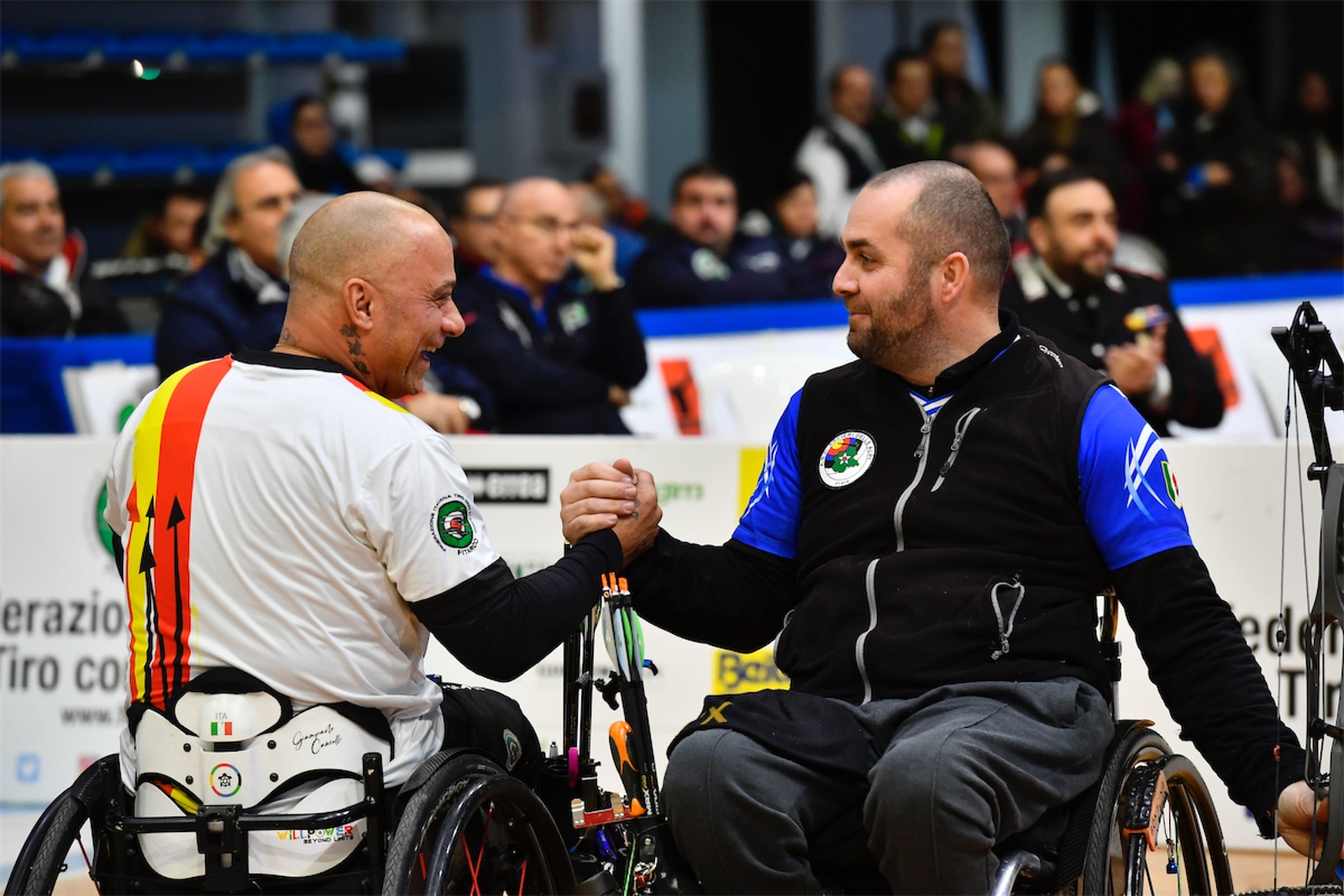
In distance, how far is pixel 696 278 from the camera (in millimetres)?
9820

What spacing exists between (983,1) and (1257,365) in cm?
1035

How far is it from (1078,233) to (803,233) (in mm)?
4247

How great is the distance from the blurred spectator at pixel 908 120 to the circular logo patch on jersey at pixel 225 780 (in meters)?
9.38

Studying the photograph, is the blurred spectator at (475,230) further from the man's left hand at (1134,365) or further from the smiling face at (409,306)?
the smiling face at (409,306)

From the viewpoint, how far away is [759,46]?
1669 centimetres

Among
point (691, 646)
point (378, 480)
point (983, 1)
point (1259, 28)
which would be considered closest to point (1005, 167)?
point (691, 646)

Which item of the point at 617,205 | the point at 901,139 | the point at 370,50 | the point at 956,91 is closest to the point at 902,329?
the point at 901,139

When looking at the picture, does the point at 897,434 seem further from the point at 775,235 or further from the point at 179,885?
the point at 775,235

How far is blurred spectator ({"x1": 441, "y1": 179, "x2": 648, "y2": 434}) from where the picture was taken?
688 centimetres

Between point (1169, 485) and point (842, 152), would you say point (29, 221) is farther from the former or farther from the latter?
point (1169, 485)

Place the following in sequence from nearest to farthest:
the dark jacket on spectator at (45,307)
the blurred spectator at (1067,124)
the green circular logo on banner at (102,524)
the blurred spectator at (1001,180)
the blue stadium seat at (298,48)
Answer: the green circular logo on banner at (102,524) < the dark jacket on spectator at (45,307) < the blurred spectator at (1001,180) < the blurred spectator at (1067,124) < the blue stadium seat at (298,48)

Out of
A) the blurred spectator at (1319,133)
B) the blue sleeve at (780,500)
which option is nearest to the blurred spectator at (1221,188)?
the blurred spectator at (1319,133)

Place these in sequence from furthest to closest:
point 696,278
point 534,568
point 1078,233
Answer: point 696,278
point 1078,233
point 534,568

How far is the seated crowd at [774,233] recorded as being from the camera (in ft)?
21.8
